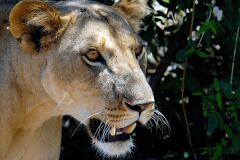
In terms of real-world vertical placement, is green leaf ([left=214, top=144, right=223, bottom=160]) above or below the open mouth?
below

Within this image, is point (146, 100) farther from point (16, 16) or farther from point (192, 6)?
point (192, 6)

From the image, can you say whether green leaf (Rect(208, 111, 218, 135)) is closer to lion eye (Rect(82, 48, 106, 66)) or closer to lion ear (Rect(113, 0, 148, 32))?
lion ear (Rect(113, 0, 148, 32))

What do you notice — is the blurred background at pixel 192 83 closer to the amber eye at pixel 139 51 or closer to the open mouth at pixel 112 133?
the amber eye at pixel 139 51

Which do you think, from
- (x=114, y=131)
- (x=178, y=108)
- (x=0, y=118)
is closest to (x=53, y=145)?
(x=0, y=118)

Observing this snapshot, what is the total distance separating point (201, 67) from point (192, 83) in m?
0.43

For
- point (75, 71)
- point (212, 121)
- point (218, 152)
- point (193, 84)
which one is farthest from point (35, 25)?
point (193, 84)

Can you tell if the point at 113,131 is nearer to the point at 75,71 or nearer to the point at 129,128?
the point at 129,128

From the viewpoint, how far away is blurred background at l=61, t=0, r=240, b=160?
377 cm

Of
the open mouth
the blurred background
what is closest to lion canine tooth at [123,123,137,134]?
the open mouth

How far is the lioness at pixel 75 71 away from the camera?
298 centimetres

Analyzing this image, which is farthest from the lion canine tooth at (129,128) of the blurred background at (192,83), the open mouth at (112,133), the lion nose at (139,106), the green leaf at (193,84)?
the green leaf at (193,84)

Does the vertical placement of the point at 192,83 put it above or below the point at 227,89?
below

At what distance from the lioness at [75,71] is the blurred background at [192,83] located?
58 centimetres

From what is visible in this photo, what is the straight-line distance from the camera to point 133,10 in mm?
3418
